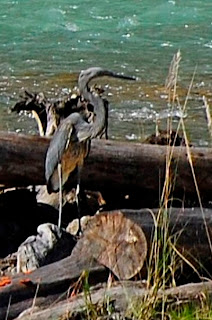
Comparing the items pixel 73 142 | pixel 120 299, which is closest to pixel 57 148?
pixel 73 142

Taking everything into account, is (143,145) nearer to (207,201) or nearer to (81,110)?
(207,201)

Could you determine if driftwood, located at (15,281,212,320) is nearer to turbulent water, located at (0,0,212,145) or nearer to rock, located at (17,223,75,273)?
rock, located at (17,223,75,273)

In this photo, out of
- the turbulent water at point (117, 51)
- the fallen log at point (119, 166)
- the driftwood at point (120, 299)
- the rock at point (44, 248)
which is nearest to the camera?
the driftwood at point (120, 299)

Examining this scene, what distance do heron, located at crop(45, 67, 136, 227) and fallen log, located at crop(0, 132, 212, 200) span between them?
72 millimetres

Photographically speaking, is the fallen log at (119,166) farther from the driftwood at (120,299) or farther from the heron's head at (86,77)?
the driftwood at (120,299)

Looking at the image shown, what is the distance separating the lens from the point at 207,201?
5.70 meters

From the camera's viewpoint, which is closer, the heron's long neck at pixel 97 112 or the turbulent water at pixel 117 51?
the heron's long neck at pixel 97 112

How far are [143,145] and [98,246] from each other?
4.75 feet

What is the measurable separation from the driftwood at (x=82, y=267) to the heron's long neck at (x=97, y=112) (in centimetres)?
148

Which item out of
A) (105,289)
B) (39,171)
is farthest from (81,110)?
(105,289)

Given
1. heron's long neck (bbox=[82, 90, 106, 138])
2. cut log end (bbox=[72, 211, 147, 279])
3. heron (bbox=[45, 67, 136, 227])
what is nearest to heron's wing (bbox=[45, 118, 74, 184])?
heron (bbox=[45, 67, 136, 227])

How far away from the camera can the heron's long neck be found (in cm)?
591

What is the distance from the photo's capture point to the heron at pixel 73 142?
19.0 feet

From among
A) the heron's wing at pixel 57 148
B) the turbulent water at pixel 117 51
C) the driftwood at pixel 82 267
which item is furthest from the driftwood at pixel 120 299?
the turbulent water at pixel 117 51
